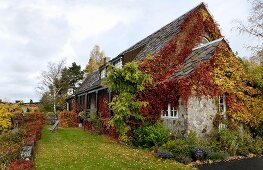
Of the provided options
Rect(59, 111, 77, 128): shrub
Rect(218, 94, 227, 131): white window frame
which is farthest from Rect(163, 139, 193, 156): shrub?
Rect(59, 111, 77, 128): shrub

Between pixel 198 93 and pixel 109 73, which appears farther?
pixel 109 73

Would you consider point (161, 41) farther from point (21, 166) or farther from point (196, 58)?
point (21, 166)

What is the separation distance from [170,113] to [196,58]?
3.99 meters

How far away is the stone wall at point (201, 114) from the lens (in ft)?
54.0

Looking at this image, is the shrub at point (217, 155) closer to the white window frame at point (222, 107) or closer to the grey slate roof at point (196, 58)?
the white window frame at point (222, 107)

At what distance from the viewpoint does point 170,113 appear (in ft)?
59.4

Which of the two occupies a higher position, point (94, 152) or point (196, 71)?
point (196, 71)

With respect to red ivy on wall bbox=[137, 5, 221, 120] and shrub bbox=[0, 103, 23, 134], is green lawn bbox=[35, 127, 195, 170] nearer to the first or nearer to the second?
red ivy on wall bbox=[137, 5, 221, 120]

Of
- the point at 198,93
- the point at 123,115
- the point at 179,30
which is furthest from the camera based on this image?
the point at 179,30

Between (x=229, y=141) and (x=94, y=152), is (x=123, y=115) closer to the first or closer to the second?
(x=94, y=152)

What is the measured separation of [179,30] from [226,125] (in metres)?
7.63

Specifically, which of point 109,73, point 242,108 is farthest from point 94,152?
point 242,108

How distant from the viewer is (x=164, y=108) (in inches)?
730

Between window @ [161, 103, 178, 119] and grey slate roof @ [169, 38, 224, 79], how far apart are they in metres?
1.97
